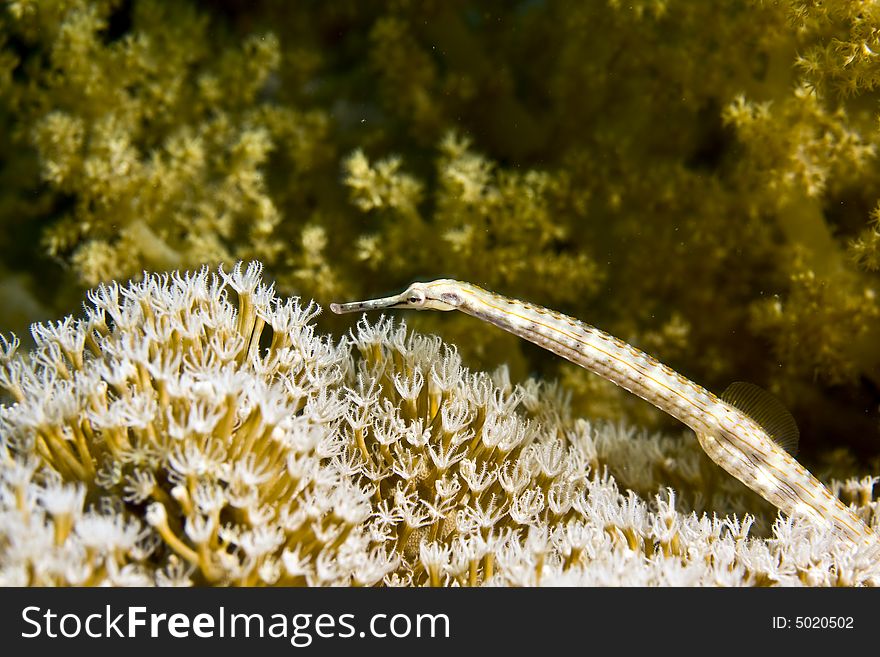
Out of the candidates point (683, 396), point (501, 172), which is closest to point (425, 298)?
point (683, 396)

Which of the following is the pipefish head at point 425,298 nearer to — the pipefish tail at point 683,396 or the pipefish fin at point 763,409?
the pipefish tail at point 683,396

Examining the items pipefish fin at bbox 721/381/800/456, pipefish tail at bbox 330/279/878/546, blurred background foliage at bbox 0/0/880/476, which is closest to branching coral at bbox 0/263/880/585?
pipefish tail at bbox 330/279/878/546

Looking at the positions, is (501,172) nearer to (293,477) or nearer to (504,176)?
(504,176)

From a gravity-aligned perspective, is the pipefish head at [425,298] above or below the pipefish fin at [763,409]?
above

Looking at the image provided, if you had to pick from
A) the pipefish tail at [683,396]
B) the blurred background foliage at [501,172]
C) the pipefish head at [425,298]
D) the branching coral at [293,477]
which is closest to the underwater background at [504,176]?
the blurred background foliage at [501,172]

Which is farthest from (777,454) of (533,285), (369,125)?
(369,125)

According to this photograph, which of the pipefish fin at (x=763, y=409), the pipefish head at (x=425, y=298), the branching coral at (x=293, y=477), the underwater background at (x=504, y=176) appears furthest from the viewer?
the underwater background at (x=504, y=176)
